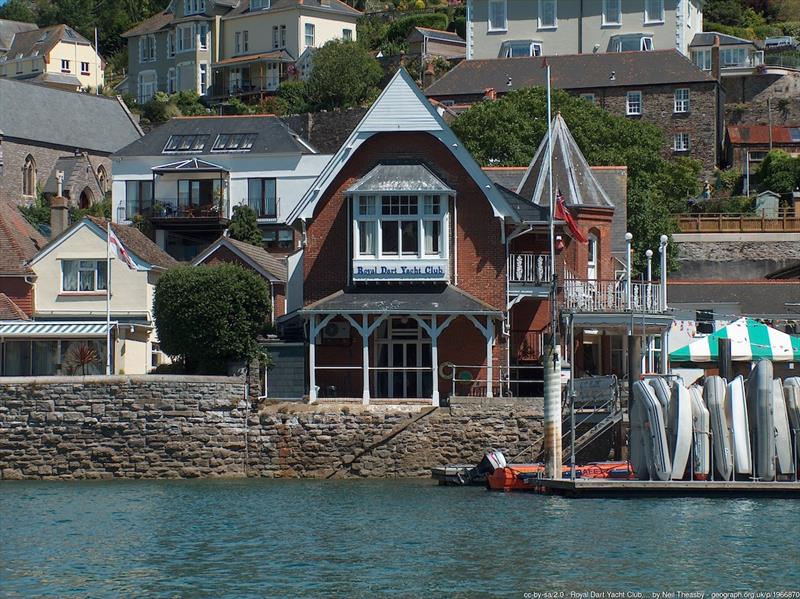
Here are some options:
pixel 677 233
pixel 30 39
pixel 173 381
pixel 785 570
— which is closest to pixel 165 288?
pixel 173 381

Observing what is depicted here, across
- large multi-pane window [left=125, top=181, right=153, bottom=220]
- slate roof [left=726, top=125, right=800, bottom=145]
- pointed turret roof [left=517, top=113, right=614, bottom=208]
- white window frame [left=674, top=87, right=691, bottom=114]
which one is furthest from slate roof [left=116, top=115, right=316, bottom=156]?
slate roof [left=726, top=125, right=800, bottom=145]

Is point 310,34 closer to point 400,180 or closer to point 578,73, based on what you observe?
point 578,73

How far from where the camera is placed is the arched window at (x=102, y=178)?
10462 cm

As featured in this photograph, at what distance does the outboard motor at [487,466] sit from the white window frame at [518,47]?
242ft

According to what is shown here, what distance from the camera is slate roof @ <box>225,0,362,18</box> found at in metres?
129

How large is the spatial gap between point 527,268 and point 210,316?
9880mm

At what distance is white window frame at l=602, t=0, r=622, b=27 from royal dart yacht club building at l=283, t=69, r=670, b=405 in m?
65.5

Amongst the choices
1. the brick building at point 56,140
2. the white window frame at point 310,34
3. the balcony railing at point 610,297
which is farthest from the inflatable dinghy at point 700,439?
the white window frame at point 310,34

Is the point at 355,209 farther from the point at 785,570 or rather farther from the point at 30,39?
the point at 30,39

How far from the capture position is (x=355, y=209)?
5191 centimetres

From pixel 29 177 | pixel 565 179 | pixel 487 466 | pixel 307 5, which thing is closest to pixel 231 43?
pixel 307 5

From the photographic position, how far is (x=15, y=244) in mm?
62562

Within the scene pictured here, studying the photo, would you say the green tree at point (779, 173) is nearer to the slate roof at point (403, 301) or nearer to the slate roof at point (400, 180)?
the slate roof at point (400, 180)

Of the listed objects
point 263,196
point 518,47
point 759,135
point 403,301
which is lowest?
point 403,301
